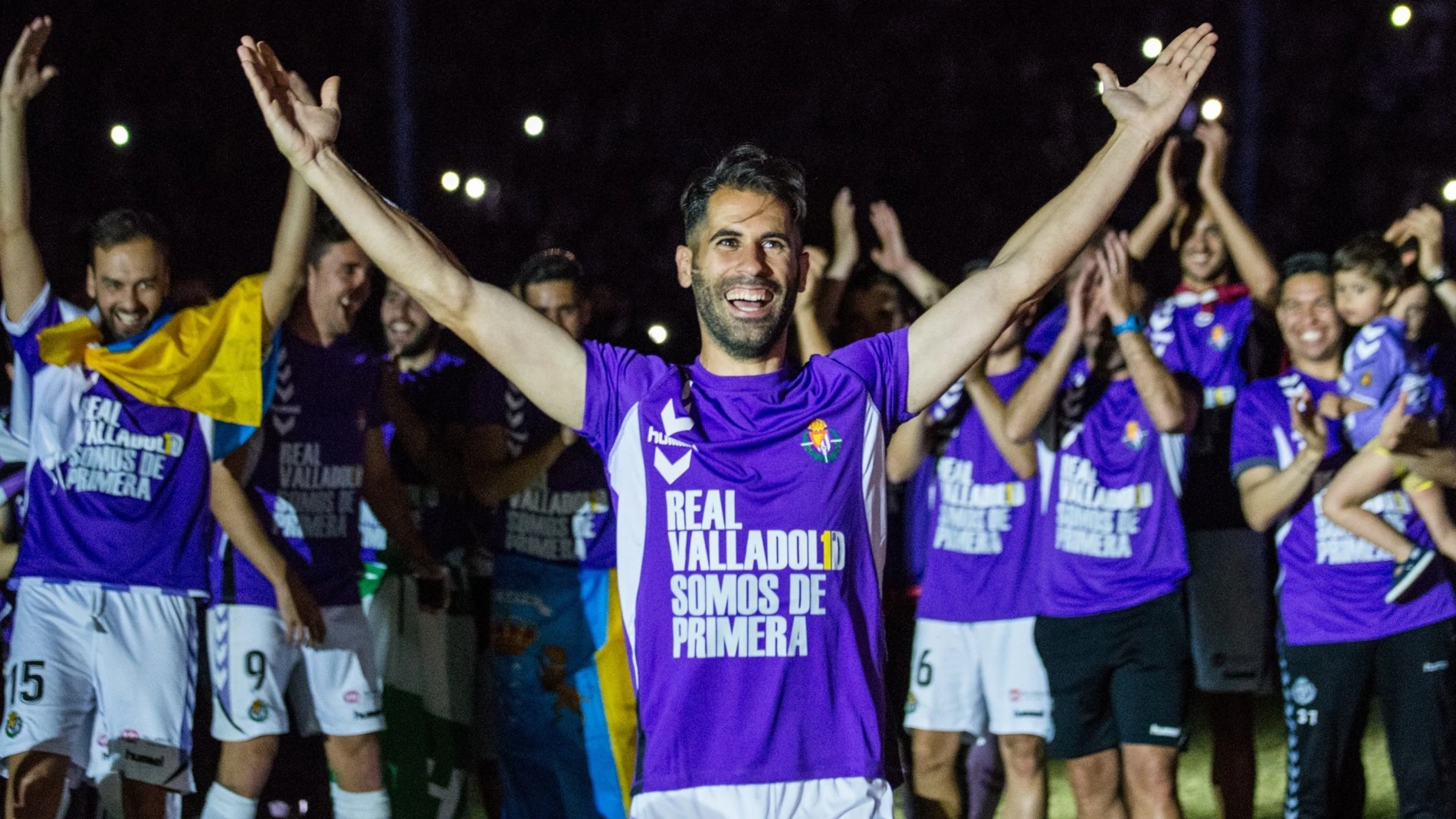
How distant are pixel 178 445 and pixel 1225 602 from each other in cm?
381

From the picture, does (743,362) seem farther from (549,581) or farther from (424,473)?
(424,473)

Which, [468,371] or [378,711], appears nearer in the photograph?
[378,711]

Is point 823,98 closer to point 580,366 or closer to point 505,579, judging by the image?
point 505,579

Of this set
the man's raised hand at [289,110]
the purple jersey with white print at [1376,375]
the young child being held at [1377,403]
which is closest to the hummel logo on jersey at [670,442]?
the man's raised hand at [289,110]

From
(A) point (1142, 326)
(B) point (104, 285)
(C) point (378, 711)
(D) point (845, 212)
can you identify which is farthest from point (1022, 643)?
(B) point (104, 285)

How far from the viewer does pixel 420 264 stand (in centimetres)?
294

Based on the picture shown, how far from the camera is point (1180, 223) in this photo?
239 inches

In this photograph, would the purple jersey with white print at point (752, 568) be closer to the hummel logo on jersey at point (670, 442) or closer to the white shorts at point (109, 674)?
the hummel logo on jersey at point (670, 442)

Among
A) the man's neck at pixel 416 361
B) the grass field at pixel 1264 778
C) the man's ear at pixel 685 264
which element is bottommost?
the grass field at pixel 1264 778

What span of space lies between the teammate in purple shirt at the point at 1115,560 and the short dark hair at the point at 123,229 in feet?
9.53

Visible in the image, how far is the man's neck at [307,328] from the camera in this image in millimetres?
5195

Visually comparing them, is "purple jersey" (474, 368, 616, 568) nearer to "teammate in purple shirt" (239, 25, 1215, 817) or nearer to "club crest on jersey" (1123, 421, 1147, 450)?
"club crest on jersey" (1123, 421, 1147, 450)

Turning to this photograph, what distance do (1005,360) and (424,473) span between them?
2.24 meters

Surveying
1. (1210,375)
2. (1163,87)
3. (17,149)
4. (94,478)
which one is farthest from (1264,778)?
(17,149)
